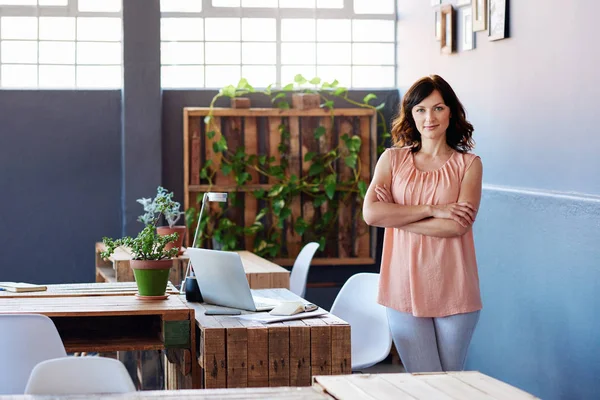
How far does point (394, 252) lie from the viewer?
3.86 metres

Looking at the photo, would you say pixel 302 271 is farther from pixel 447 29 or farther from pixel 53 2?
pixel 53 2

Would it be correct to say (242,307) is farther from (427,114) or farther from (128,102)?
(128,102)

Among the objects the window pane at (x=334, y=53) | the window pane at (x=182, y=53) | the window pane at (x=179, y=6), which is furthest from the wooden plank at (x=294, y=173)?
the window pane at (x=179, y=6)

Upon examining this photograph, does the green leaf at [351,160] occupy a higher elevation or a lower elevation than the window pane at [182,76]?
lower

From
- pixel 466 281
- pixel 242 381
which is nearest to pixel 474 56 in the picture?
pixel 466 281

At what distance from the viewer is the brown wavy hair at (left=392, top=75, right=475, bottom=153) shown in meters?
3.87

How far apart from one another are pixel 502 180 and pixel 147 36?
2.98 meters

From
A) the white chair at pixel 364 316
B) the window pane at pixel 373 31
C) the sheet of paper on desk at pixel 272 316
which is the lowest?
the white chair at pixel 364 316

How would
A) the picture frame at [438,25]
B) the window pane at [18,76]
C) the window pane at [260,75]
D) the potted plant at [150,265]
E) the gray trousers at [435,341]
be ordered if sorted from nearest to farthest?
1. the gray trousers at [435,341]
2. the potted plant at [150,265]
3. the picture frame at [438,25]
4. the window pane at [18,76]
5. the window pane at [260,75]

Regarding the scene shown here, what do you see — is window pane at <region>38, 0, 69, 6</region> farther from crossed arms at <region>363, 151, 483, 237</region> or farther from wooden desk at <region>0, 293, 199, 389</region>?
crossed arms at <region>363, 151, 483, 237</region>

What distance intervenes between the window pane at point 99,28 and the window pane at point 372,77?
74.1 inches

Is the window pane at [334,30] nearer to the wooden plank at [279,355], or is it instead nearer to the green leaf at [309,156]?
the green leaf at [309,156]

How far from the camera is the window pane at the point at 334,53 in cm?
749

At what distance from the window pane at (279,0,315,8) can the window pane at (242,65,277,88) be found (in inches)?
19.7
